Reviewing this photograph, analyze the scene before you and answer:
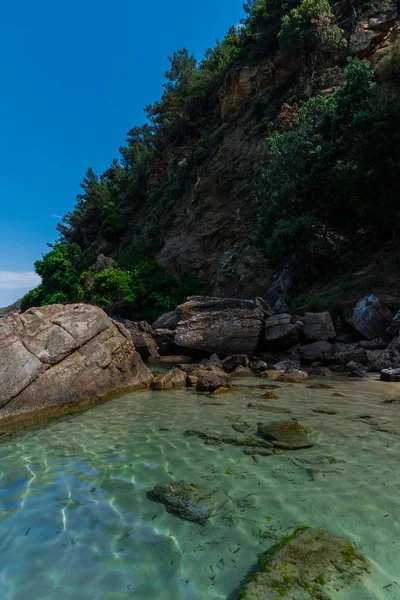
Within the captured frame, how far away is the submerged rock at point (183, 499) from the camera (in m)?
3.28

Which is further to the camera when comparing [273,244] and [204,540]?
[273,244]

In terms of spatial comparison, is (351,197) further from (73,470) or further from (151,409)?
(73,470)

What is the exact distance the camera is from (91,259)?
48.1 meters

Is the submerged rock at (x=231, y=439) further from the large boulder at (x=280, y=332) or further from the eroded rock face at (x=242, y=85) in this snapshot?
the eroded rock face at (x=242, y=85)

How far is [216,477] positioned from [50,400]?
517cm

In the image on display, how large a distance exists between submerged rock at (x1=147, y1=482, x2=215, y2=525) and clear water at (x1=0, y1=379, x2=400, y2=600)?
10 centimetres

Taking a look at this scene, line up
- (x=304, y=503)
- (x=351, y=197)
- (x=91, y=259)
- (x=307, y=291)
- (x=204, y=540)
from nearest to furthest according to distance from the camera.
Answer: (x=204, y=540)
(x=304, y=503)
(x=351, y=197)
(x=307, y=291)
(x=91, y=259)

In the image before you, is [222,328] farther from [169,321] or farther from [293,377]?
[293,377]

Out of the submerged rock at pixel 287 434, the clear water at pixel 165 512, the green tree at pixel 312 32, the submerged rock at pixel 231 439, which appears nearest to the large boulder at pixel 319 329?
the clear water at pixel 165 512

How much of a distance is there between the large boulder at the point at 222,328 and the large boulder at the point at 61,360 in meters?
4.68

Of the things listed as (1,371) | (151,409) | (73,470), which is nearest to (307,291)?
(151,409)

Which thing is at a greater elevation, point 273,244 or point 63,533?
point 273,244

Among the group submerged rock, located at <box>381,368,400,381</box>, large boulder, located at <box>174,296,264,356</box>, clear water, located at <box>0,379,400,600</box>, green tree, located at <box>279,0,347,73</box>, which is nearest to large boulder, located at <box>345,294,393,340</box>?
large boulder, located at <box>174,296,264,356</box>

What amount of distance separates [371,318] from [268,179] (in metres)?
12.2
